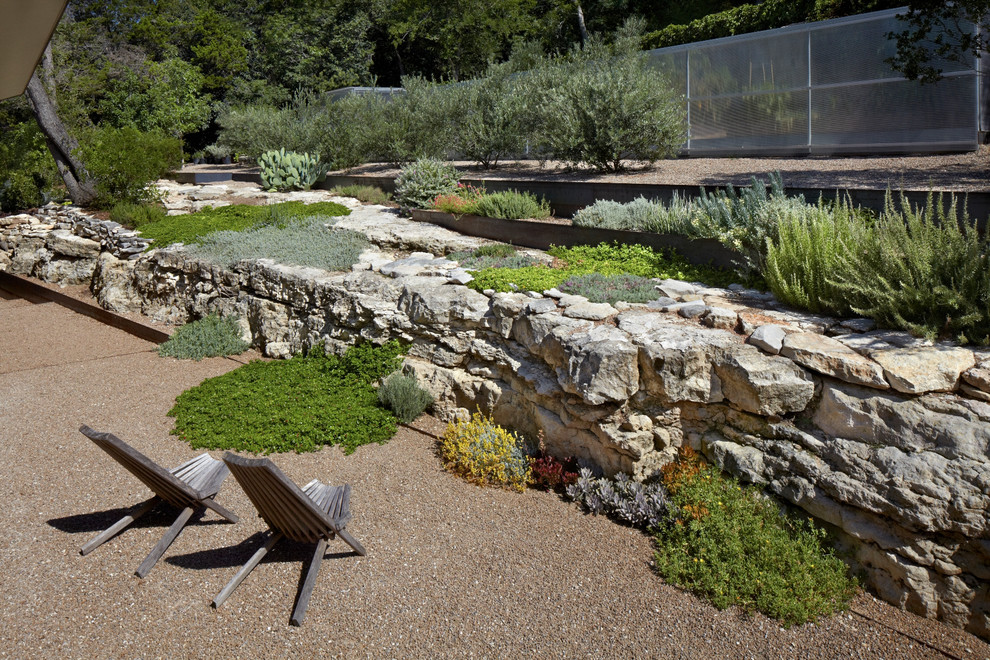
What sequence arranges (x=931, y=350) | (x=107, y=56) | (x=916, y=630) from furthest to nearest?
(x=107, y=56) → (x=931, y=350) → (x=916, y=630)

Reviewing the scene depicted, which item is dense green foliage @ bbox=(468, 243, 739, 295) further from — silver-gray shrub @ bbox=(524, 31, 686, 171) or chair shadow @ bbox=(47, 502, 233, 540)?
silver-gray shrub @ bbox=(524, 31, 686, 171)

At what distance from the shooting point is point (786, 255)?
563 centimetres

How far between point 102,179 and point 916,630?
14.4 meters

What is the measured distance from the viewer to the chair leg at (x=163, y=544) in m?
4.20

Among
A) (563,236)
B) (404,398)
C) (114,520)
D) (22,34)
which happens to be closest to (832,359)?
(404,398)

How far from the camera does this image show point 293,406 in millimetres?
6594

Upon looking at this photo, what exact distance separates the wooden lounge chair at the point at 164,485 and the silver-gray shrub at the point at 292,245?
427 centimetres

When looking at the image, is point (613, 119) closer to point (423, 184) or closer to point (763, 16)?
point (423, 184)

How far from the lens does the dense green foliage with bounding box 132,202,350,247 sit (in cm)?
1085

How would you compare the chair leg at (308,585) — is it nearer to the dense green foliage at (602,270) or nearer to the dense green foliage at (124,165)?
the dense green foliage at (602,270)

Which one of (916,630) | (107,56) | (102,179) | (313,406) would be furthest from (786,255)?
(107,56)

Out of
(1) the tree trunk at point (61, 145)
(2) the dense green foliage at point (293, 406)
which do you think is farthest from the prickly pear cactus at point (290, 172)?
(2) the dense green foliage at point (293, 406)

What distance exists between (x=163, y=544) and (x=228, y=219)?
26.6ft

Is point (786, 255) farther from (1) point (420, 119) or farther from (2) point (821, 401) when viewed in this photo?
(1) point (420, 119)
